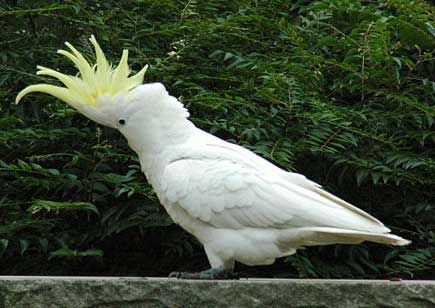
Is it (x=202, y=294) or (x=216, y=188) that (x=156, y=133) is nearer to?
(x=216, y=188)

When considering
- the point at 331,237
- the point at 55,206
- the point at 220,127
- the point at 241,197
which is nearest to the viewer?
the point at 331,237

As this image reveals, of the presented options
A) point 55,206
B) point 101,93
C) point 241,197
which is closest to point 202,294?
point 241,197

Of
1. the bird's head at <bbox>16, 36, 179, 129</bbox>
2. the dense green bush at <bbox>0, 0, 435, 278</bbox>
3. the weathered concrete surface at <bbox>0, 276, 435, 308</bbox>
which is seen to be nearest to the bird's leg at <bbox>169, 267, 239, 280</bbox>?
the weathered concrete surface at <bbox>0, 276, 435, 308</bbox>

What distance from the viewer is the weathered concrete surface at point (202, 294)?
3.45m

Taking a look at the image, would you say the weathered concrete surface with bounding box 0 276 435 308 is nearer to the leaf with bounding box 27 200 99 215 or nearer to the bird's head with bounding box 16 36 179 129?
the bird's head with bounding box 16 36 179 129

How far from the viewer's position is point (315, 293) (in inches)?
136

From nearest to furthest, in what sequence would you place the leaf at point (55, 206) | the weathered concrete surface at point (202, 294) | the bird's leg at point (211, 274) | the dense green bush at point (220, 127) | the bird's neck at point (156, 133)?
the weathered concrete surface at point (202, 294) < the bird's leg at point (211, 274) < the bird's neck at point (156, 133) < the leaf at point (55, 206) < the dense green bush at point (220, 127)

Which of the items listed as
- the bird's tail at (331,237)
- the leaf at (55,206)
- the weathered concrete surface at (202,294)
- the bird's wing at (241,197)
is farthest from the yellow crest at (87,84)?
the bird's tail at (331,237)

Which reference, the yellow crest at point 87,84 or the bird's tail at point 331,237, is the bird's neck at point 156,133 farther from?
the bird's tail at point 331,237

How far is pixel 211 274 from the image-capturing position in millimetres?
3646

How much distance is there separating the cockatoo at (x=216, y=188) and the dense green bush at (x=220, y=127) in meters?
0.85

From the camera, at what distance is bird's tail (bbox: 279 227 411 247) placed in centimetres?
351

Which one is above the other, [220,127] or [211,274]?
[220,127]

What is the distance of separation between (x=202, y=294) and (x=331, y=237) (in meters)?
0.53
